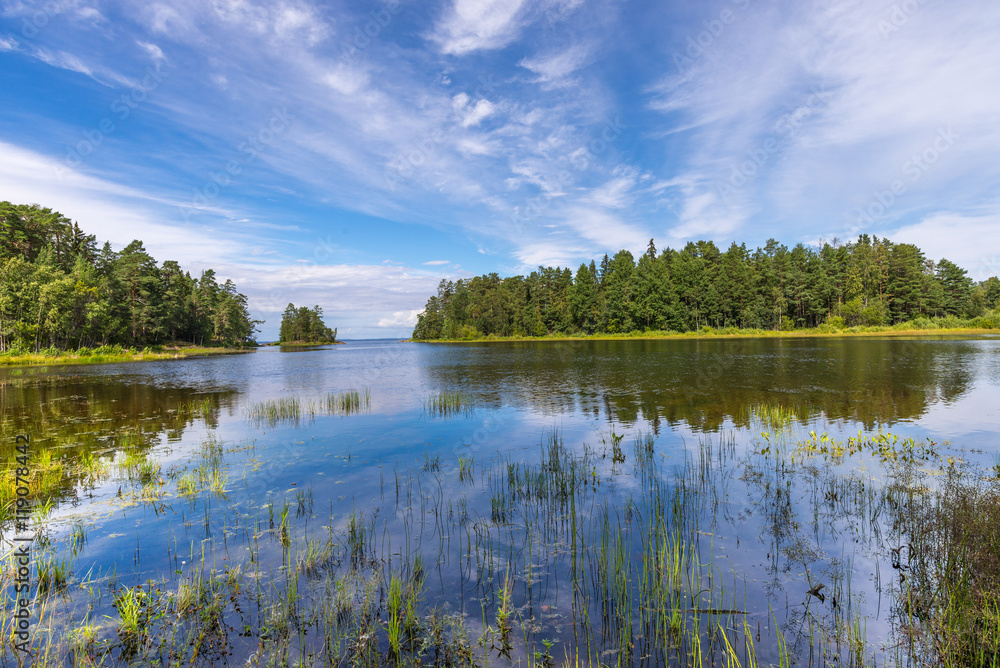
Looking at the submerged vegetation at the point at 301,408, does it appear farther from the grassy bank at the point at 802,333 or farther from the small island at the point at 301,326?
the small island at the point at 301,326

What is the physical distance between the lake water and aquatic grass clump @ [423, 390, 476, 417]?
2.06 metres

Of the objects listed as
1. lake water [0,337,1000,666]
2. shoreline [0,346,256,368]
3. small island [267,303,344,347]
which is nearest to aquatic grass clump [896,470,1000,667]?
lake water [0,337,1000,666]

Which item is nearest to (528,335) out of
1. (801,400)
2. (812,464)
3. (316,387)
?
(316,387)

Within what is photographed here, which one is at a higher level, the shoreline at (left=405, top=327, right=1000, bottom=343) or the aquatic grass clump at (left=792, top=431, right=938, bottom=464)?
the shoreline at (left=405, top=327, right=1000, bottom=343)

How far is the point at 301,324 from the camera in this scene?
180m

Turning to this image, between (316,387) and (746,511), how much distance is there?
96.2ft

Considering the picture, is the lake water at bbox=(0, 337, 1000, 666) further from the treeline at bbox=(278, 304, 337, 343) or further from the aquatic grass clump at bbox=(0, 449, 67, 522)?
the treeline at bbox=(278, 304, 337, 343)

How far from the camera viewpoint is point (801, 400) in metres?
20.0

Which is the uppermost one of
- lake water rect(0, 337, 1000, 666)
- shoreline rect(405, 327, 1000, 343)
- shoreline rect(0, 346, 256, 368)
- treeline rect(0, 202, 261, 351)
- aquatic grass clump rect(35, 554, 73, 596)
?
treeline rect(0, 202, 261, 351)

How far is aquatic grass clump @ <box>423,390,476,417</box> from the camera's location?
19.8 meters

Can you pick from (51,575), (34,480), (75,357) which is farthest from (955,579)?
(75,357)

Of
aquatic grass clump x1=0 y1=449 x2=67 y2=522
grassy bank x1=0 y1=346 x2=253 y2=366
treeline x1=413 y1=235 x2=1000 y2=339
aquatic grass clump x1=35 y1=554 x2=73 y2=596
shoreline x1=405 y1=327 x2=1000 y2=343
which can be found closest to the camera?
aquatic grass clump x1=35 y1=554 x2=73 y2=596

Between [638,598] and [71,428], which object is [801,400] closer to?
[638,598]

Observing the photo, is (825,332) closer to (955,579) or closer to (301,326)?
(955,579)
